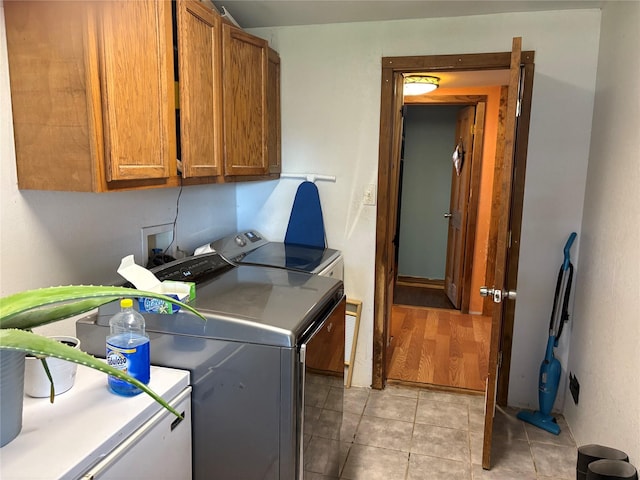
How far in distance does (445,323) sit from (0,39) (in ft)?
12.6

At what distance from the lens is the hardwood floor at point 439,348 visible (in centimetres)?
312

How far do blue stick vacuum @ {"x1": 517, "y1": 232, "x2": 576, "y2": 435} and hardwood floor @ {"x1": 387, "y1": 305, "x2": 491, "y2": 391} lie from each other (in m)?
0.46

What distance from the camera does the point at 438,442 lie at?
2402 mm

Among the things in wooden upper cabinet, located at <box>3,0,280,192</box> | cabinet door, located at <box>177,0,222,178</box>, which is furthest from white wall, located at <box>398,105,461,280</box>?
wooden upper cabinet, located at <box>3,0,280,192</box>

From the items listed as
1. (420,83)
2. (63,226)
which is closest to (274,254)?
(63,226)

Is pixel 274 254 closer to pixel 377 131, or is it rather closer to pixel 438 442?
pixel 377 131

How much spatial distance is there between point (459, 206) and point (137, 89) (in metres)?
3.71

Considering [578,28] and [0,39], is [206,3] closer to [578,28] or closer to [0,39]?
[0,39]

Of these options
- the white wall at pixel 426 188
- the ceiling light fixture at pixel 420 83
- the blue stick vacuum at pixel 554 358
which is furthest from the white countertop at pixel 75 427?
the white wall at pixel 426 188

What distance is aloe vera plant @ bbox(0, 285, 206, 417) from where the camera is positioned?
2.48 ft

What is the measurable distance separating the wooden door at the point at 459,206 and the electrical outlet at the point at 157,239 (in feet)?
9.84

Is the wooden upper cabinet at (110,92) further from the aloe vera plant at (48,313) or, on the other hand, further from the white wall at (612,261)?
the white wall at (612,261)

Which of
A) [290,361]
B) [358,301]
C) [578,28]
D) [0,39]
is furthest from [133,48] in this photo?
[578,28]

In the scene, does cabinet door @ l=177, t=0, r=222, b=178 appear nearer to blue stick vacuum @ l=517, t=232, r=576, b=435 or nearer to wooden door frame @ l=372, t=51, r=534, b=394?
wooden door frame @ l=372, t=51, r=534, b=394
